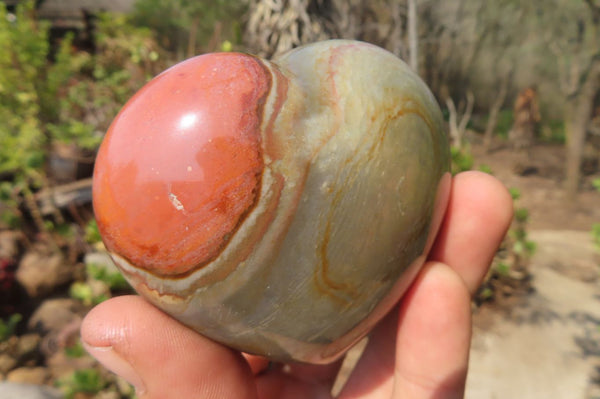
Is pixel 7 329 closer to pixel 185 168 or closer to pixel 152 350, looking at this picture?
pixel 152 350

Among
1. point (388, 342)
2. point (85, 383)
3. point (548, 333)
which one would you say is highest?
point (388, 342)

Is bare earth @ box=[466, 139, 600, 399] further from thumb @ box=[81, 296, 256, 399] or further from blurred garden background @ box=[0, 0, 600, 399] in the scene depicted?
thumb @ box=[81, 296, 256, 399]

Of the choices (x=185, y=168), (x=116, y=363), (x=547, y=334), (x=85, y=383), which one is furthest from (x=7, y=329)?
(x=547, y=334)

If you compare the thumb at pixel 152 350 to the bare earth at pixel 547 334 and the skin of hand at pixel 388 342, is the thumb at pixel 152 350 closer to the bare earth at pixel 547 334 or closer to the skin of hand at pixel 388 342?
the skin of hand at pixel 388 342

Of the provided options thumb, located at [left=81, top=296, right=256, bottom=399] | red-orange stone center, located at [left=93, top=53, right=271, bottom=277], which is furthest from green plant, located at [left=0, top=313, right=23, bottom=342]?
red-orange stone center, located at [left=93, top=53, right=271, bottom=277]

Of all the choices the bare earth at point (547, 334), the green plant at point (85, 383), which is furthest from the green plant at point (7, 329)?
the bare earth at point (547, 334)

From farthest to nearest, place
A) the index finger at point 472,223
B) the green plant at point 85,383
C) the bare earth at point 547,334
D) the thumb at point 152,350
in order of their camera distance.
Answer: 1. the bare earth at point 547,334
2. the green plant at point 85,383
3. the index finger at point 472,223
4. the thumb at point 152,350
